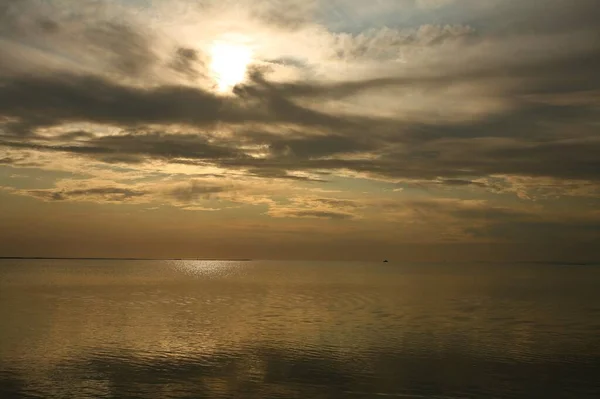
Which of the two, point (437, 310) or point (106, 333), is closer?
point (106, 333)

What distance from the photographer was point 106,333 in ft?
184

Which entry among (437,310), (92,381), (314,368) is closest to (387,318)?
(437,310)

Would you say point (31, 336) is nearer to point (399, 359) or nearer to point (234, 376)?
point (234, 376)

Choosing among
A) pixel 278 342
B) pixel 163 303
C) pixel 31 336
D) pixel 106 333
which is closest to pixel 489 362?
pixel 278 342

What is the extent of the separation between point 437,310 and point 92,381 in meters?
58.5

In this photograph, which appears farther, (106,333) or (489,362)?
(106,333)

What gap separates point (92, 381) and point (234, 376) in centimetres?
902

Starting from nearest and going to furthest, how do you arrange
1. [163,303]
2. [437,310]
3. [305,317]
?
[305,317] < [437,310] < [163,303]

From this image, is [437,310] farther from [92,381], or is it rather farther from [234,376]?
[92,381]

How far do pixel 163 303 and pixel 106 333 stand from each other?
118 ft

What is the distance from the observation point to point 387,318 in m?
71.1

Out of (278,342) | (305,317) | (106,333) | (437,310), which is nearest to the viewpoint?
(278,342)

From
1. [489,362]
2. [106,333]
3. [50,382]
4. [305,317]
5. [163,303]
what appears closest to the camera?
[50,382]

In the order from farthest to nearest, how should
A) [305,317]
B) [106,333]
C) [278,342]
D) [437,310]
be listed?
[437,310] < [305,317] < [106,333] < [278,342]
